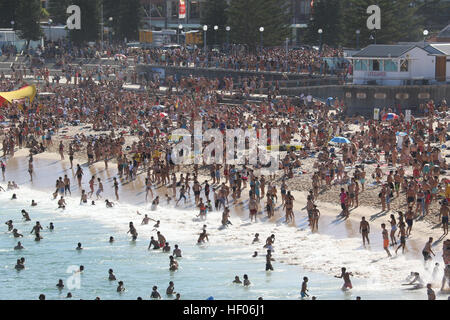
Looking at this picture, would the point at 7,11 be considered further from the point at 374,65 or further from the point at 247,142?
the point at 247,142

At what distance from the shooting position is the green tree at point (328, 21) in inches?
2281

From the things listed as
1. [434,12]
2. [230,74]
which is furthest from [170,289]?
[434,12]

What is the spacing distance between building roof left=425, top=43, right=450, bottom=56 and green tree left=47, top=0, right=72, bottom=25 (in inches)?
1385

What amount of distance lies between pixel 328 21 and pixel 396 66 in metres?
14.9

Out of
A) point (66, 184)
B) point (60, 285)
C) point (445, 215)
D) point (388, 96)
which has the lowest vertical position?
point (60, 285)

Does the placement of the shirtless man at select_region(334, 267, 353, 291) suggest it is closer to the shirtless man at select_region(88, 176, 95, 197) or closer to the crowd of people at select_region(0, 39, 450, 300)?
the crowd of people at select_region(0, 39, 450, 300)

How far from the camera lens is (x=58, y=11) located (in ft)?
233

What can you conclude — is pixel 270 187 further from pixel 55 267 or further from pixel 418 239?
pixel 55 267

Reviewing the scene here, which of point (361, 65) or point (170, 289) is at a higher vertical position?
point (361, 65)

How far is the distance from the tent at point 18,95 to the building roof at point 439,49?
76.1 feet

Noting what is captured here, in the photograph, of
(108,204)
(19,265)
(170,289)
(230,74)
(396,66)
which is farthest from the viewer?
(230,74)

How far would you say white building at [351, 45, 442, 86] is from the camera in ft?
144

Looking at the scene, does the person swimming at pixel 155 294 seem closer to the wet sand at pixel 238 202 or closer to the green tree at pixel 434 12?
the wet sand at pixel 238 202

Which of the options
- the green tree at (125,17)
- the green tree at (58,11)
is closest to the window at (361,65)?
the green tree at (125,17)
